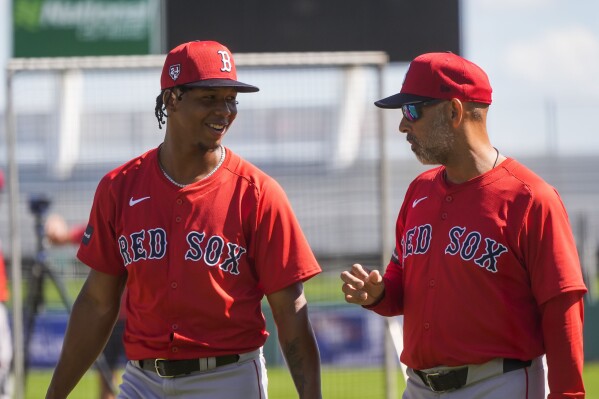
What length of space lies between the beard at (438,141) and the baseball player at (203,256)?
61 cm

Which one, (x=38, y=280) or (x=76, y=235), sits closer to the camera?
(x=76, y=235)

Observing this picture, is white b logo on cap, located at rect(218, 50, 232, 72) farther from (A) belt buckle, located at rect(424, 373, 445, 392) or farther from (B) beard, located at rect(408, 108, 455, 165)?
(A) belt buckle, located at rect(424, 373, 445, 392)

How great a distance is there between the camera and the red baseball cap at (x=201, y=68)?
14.7ft

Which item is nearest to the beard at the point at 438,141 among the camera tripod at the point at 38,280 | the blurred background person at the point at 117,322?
the blurred background person at the point at 117,322

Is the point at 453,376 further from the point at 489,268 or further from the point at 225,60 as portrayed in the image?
the point at 225,60

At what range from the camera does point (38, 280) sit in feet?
28.4

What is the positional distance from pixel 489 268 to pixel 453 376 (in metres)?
0.42

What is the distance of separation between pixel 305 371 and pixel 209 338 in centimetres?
40

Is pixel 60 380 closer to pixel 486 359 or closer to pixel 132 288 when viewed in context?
pixel 132 288

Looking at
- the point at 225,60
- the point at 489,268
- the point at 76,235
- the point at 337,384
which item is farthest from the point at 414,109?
the point at 337,384

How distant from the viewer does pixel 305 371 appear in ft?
14.6

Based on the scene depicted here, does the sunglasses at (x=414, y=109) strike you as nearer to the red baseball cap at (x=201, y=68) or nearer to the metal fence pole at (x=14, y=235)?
the red baseball cap at (x=201, y=68)

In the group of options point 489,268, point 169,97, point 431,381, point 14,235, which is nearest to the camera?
point 489,268

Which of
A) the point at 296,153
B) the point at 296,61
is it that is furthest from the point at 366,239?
the point at 296,61
